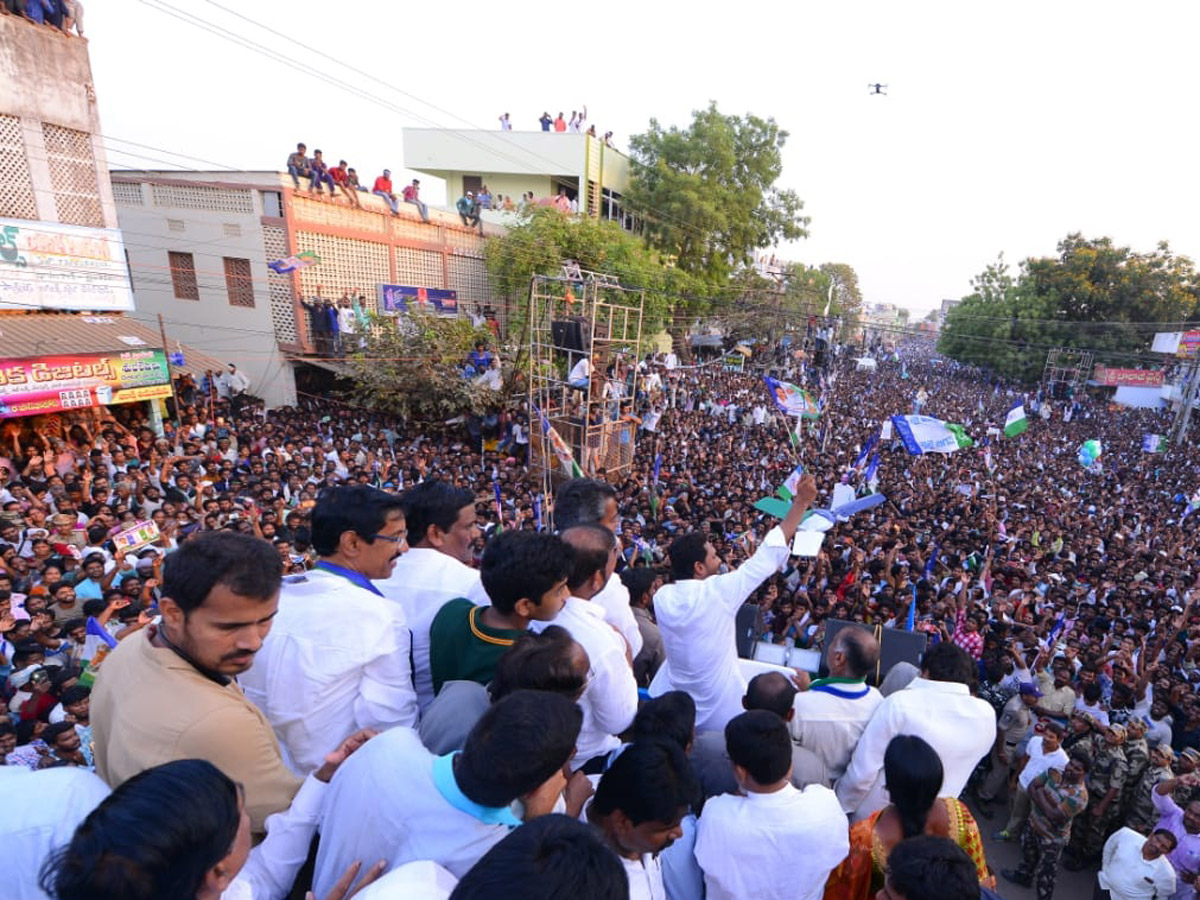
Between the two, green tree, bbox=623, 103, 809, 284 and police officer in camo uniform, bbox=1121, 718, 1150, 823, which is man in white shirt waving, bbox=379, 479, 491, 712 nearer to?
police officer in camo uniform, bbox=1121, 718, 1150, 823

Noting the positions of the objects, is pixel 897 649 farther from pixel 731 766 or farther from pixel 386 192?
pixel 386 192

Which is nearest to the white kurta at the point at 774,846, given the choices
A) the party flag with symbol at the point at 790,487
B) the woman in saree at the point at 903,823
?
the woman in saree at the point at 903,823

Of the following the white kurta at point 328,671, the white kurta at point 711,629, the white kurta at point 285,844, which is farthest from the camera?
the white kurta at point 711,629

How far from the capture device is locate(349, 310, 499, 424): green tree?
13.4 m

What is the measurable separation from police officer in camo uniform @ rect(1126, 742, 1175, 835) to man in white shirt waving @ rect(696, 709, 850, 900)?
3540mm

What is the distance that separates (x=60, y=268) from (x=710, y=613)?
13.2 m

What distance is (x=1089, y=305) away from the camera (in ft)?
98.1

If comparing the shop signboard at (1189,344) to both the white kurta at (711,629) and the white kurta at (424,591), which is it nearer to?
the white kurta at (711,629)

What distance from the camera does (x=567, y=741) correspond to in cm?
136

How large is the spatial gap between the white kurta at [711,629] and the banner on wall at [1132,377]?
34117 millimetres

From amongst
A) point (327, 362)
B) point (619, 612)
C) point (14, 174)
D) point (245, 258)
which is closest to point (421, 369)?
point (327, 362)

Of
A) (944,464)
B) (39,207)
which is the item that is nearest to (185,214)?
(39,207)

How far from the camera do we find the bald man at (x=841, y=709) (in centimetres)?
258

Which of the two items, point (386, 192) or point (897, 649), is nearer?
point (897, 649)
